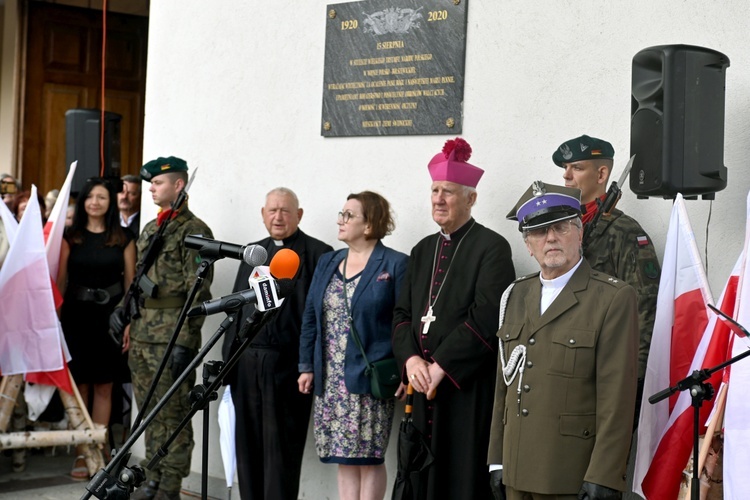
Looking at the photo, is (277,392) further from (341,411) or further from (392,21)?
(392,21)

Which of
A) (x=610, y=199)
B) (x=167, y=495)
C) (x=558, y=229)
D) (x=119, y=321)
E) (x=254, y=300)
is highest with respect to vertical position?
(x=610, y=199)

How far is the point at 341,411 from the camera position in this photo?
5.55 m

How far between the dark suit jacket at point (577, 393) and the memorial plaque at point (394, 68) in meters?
2.07

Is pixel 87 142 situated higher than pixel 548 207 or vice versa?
pixel 87 142

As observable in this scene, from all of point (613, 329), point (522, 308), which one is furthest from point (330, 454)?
point (613, 329)

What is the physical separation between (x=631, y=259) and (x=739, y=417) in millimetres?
943

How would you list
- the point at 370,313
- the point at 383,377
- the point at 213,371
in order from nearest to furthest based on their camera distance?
the point at 213,371 → the point at 383,377 → the point at 370,313

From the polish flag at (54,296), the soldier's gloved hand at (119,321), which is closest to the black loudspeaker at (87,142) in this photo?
the polish flag at (54,296)

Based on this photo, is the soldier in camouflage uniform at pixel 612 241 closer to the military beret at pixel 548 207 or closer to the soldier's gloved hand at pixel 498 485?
the military beret at pixel 548 207

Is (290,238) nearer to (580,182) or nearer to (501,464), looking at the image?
(580,182)

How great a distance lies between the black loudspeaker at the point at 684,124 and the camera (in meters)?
4.45

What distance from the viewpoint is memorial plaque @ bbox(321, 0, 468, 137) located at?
6.02m

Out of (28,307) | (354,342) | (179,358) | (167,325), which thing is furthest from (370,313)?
(28,307)

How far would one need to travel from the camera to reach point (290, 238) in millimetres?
6152
